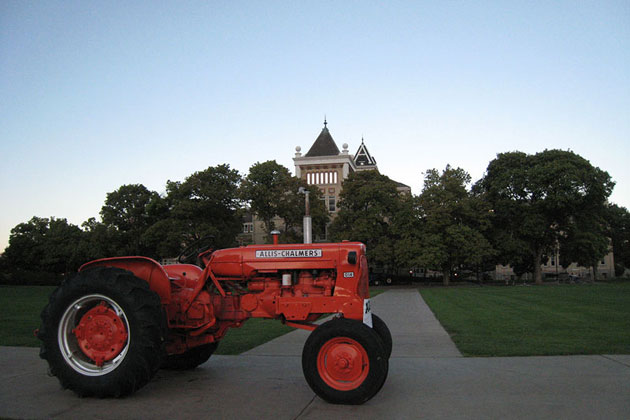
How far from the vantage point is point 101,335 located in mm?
5172

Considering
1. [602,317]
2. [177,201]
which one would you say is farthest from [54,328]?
[177,201]

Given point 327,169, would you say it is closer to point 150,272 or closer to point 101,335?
point 150,272

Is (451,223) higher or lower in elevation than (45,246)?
higher

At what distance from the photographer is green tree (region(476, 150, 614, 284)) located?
139ft

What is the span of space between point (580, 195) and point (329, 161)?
2973 cm

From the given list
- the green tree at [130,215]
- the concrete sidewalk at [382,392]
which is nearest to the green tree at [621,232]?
the green tree at [130,215]

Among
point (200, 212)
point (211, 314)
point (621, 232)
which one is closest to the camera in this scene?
point (211, 314)

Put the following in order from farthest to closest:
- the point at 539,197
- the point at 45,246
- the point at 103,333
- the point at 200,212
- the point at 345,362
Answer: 1. the point at 45,246
2. the point at 200,212
3. the point at 539,197
4. the point at 103,333
5. the point at 345,362

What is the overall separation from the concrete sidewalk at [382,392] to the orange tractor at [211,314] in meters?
0.29

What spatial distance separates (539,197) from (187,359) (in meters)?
43.4

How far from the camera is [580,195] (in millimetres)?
42375

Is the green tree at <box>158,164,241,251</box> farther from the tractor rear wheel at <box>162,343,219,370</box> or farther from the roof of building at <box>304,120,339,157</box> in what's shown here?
the tractor rear wheel at <box>162,343,219,370</box>

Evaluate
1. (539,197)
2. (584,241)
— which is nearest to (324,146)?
(539,197)

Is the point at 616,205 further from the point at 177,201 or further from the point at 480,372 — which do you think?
the point at 480,372
